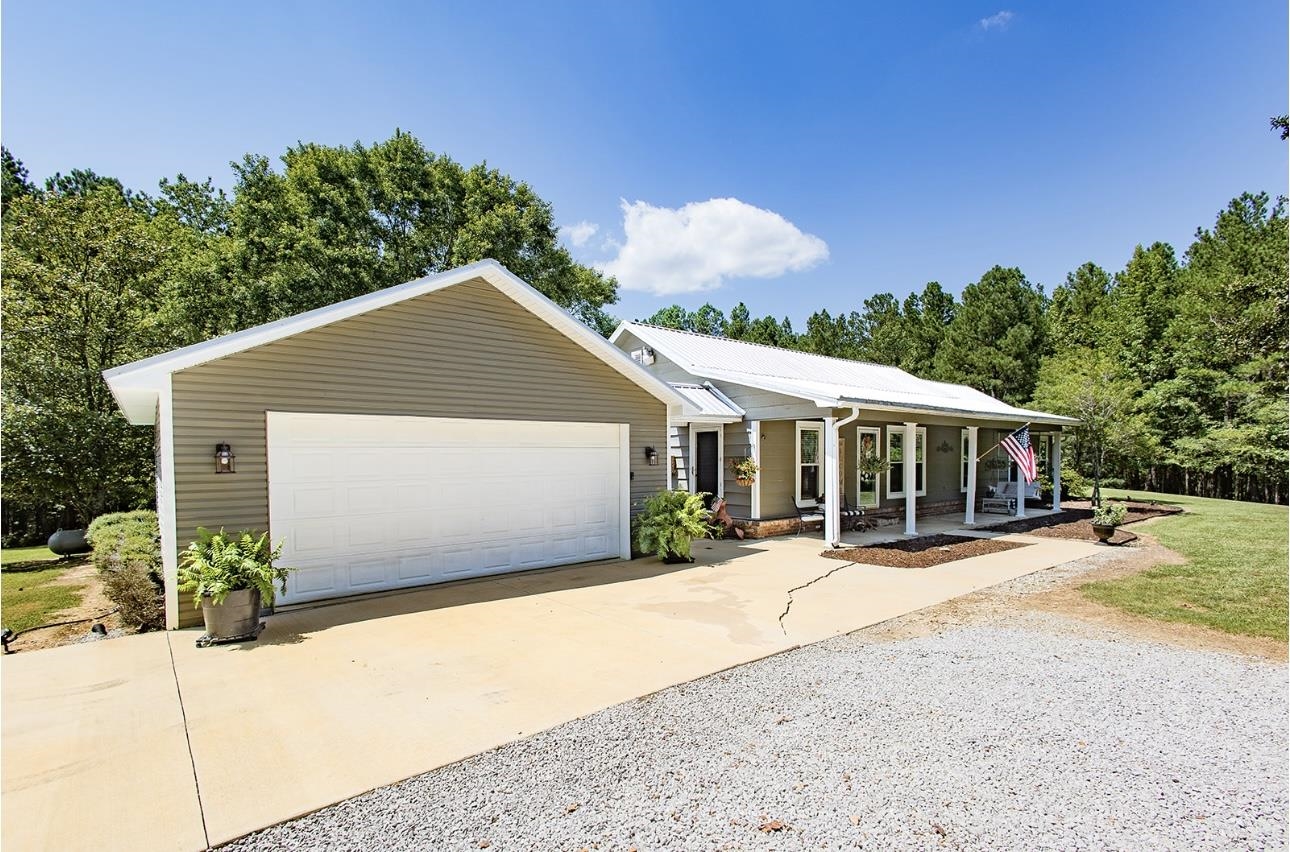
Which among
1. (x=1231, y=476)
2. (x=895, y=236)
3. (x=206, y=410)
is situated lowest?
(x=1231, y=476)

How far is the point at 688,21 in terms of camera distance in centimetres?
1165

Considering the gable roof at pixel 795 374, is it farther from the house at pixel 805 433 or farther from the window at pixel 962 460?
the window at pixel 962 460

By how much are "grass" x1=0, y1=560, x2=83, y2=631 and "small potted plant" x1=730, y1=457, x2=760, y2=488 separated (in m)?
10.3

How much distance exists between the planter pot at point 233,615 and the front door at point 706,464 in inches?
342

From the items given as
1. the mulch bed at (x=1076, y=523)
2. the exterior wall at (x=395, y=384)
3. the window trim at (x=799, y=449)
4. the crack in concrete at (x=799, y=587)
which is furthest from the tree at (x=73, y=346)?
the mulch bed at (x=1076, y=523)

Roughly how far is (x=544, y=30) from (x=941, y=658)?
12067mm

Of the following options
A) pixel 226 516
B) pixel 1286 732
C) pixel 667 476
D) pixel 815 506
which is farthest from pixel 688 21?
pixel 1286 732

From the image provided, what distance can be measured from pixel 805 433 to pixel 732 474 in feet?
6.68

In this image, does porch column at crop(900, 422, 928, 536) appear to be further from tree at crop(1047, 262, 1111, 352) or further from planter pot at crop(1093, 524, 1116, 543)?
tree at crop(1047, 262, 1111, 352)

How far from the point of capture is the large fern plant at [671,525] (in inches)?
371

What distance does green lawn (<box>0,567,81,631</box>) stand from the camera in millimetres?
6880

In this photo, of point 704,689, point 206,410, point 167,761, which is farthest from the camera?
point 206,410

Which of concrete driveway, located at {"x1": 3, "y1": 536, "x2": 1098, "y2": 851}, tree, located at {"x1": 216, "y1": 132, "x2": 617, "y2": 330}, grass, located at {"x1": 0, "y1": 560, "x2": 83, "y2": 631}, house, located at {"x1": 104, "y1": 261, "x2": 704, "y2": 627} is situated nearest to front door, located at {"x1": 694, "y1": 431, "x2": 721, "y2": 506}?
house, located at {"x1": 104, "y1": 261, "x2": 704, "y2": 627}

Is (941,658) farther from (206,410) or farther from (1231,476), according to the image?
(1231,476)
